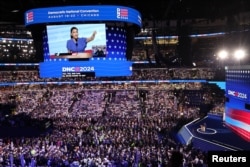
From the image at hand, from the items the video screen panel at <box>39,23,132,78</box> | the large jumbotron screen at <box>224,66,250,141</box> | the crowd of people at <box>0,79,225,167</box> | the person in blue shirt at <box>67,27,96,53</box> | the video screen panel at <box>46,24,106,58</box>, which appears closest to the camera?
the crowd of people at <box>0,79,225,167</box>

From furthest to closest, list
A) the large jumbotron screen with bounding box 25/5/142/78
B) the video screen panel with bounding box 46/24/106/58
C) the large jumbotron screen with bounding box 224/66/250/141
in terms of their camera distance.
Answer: the video screen panel with bounding box 46/24/106/58, the large jumbotron screen with bounding box 25/5/142/78, the large jumbotron screen with bounding box 224/66/250/141

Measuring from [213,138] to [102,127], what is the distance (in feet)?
39.1

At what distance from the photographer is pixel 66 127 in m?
33.2

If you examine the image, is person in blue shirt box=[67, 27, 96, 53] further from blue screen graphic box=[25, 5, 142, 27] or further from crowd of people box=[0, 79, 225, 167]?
crowd of people box=[0, 79, 225, 167]

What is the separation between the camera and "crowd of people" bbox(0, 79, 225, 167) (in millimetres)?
19328

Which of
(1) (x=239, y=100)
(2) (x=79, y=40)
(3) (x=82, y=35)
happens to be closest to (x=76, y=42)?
(2) (x=79, y=40)

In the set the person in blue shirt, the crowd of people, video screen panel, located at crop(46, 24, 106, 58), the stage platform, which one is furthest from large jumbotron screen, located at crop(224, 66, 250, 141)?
the person in blue shirt

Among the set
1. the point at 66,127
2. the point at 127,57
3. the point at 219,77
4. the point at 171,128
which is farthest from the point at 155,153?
the point at 219,77

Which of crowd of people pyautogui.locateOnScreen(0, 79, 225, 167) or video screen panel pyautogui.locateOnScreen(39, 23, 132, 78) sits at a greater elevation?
video screen panel pyautogui.locateOnScreen(39, 23, 132, 78)

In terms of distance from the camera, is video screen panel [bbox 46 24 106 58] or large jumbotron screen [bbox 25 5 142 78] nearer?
large jumbotron screen [bbox 25 5 142 78]

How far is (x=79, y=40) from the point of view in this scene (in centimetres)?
3747

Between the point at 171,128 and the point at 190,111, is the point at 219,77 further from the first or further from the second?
the point at 171,128

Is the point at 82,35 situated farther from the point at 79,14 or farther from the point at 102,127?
the point at 102,127

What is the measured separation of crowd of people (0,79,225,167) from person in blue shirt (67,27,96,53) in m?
8.07
